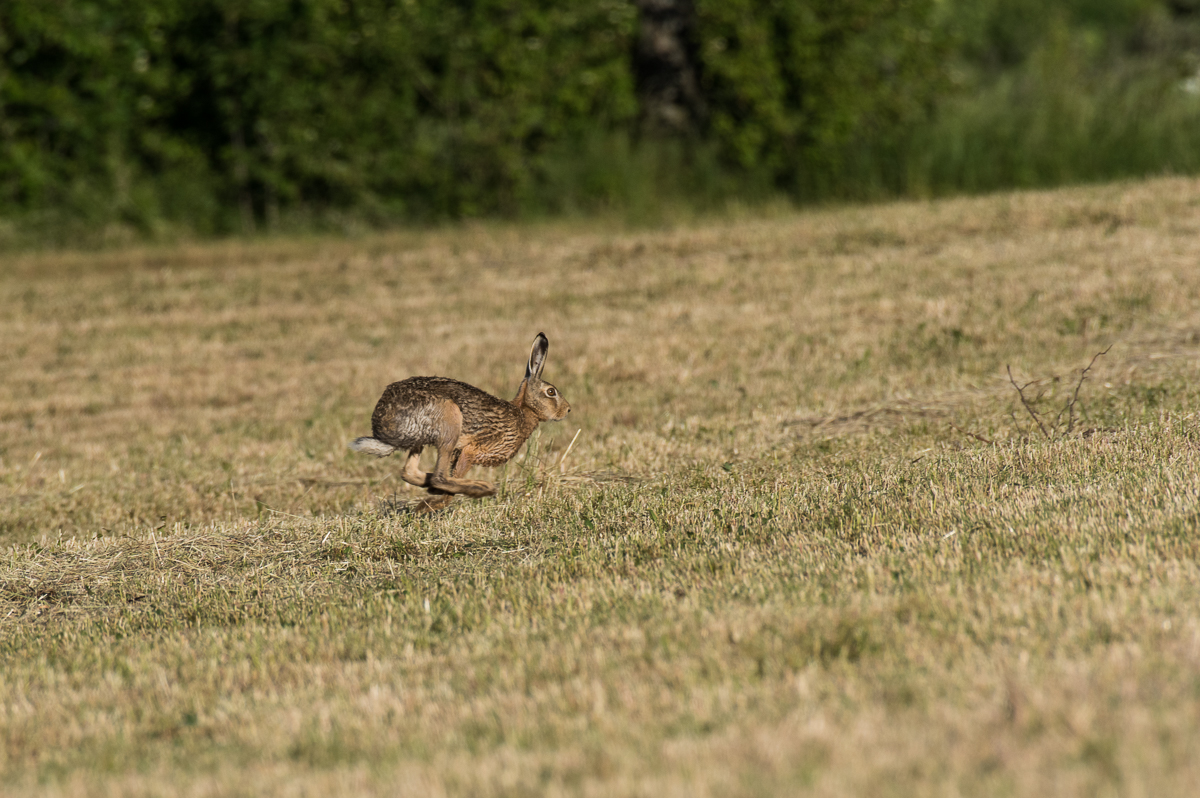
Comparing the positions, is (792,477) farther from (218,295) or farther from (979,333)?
(218,295)

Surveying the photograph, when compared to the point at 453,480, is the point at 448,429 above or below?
above

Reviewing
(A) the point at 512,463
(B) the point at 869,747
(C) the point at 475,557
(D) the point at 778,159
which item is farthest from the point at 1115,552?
(D) the point at 778,159

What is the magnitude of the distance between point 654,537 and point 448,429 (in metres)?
1.33

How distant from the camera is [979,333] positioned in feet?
37.9

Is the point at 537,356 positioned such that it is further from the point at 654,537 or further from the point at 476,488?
the point at 654,537

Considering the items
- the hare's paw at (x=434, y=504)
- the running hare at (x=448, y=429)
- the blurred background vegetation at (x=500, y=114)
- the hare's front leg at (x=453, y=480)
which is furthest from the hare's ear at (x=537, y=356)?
the blurred background vegetation at (x=500, y=114)

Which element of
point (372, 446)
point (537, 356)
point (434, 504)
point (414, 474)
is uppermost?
point (537, 356)

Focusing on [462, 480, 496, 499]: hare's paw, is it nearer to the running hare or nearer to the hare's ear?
the running hare

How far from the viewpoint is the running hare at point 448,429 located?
7121 mm

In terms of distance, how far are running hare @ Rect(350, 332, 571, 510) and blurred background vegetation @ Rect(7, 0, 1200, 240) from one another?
1080cm

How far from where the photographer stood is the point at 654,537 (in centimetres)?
652

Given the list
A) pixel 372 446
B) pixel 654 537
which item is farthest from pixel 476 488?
pixel 654 537

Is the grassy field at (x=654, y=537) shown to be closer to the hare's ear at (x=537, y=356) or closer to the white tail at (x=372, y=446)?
the white tail at (x=372, y=446)

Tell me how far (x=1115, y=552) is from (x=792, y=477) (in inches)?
104
